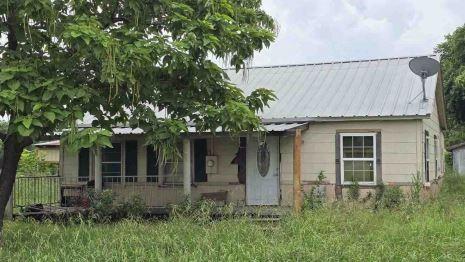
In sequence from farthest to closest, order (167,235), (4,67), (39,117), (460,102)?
1. (460,102)
2. (167,235)
3. (4,67)
4. (39,117)

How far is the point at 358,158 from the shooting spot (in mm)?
13898

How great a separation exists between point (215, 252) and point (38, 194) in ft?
35.0

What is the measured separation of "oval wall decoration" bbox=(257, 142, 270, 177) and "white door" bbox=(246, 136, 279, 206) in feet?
0.24

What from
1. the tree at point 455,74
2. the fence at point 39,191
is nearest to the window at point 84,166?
the fence at point 39,191

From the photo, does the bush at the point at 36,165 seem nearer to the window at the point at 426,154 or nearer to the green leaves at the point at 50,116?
the window at the point at 426,154

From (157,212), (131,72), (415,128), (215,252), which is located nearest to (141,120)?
(131,72)

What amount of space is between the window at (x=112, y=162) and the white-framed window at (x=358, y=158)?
6.44 m

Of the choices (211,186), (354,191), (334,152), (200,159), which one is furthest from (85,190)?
(354,191)

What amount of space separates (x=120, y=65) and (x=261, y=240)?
3.14 meters

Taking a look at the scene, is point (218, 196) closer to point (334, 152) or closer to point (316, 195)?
point (316, 195)

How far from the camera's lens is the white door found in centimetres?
1441

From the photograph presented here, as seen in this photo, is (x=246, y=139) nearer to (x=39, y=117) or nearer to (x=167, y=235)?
(x=167, y=235)

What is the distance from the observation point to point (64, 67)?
7391 millimetres

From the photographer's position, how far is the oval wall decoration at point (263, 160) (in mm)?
14492
